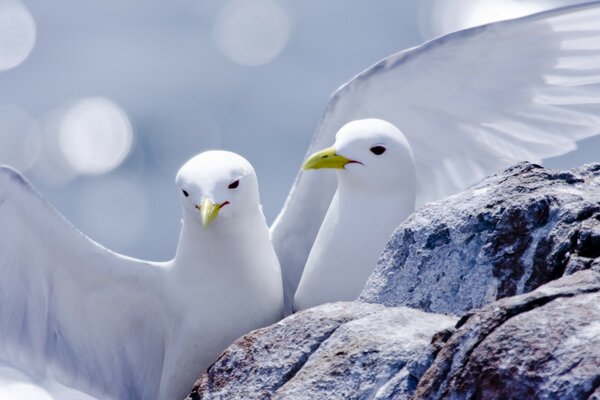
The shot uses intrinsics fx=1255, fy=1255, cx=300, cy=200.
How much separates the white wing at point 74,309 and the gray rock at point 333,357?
2280 mm

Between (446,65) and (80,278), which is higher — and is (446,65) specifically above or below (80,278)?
above

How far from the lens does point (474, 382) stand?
3828 mm

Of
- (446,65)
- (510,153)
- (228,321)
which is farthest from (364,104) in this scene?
(228,321)

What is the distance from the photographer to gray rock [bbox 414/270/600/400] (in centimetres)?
369

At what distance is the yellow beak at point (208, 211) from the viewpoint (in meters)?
6.35

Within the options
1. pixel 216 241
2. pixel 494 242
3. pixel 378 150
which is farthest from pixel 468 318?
pixel 216 241

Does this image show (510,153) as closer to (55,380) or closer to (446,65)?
(446,65)

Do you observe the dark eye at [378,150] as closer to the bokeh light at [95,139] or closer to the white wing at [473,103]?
the white wing at [473,103]

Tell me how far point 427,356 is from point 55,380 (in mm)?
4006

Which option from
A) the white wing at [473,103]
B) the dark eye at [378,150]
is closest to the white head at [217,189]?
the dark eye at [378,150]

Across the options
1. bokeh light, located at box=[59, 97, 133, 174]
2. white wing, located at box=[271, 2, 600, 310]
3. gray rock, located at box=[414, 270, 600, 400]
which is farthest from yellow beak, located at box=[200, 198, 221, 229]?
bokeh light, located at box=[59, 97, 133, 174]

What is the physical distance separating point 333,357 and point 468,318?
69cm

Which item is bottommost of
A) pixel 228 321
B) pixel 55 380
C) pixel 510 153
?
pixel 55 380

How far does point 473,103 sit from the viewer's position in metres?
7.91
